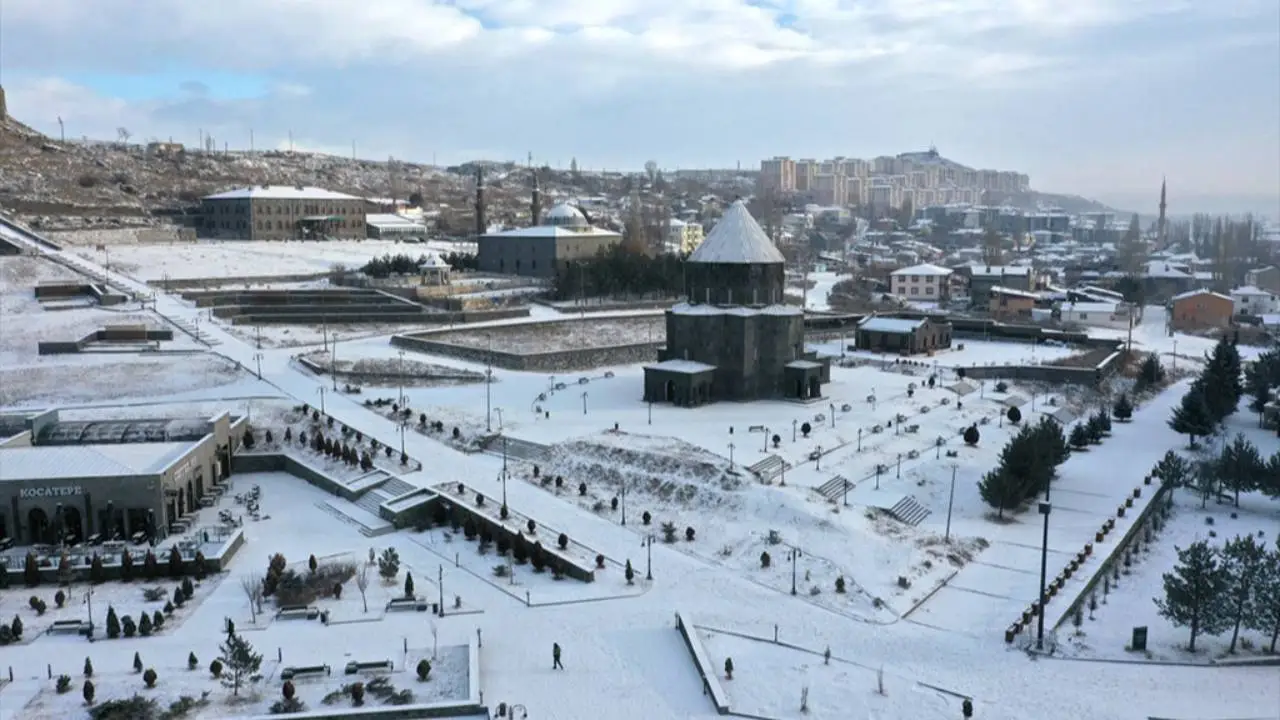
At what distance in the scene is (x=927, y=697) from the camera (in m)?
17.2

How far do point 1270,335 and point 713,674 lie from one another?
Result: 58.3 meters

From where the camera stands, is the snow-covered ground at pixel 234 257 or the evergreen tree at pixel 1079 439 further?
the snow-covered ground at pixel 234 257

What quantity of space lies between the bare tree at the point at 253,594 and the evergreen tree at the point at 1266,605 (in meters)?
20.0

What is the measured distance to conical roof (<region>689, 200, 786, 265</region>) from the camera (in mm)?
38594

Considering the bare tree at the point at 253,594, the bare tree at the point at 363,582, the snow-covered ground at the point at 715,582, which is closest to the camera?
the snow-covered ground at the point at 715,582

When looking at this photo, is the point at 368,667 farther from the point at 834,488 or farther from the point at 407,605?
the point at 834,488

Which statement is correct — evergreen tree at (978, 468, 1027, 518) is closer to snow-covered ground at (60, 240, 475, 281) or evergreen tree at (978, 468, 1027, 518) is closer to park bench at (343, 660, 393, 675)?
park bench at (343, 660, 393, 675)

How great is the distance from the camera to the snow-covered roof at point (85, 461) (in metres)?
24.6

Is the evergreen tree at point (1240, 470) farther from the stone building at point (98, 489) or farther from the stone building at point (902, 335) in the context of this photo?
the stone building at point (98, 489)

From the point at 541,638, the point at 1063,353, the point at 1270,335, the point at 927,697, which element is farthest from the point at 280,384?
the point at 1270,335

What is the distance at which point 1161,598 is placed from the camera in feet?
72.6

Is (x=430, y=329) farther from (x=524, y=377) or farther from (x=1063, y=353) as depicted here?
(x=1063, y=353)

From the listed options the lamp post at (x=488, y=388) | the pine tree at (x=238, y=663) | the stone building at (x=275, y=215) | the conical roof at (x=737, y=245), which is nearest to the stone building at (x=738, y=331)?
the conical roof at (x=737, y=245)

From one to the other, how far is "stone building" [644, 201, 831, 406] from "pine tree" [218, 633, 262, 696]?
2188cm
